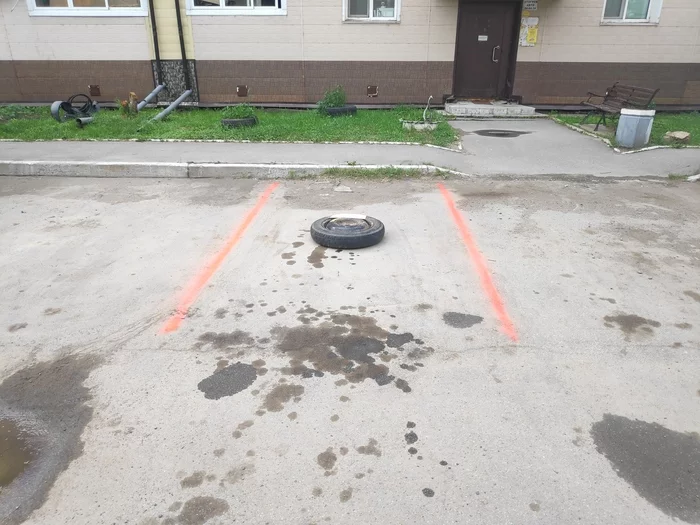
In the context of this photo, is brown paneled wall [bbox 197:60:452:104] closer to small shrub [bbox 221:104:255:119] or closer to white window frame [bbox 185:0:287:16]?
white window frame [bbox 185:0:287:16]

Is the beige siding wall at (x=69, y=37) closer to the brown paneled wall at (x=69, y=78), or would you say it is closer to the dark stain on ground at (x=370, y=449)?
the brown paneled wall at (x=69, y=78)

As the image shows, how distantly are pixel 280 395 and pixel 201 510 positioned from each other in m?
0.90

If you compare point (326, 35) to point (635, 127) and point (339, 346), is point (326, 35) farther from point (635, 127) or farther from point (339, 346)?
point (339, 346)

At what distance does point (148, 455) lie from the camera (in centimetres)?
280

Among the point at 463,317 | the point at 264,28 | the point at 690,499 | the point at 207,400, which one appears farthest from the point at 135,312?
the point at 264,28

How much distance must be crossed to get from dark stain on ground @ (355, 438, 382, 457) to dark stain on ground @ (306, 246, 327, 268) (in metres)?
2.45

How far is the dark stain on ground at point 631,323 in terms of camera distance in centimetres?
399

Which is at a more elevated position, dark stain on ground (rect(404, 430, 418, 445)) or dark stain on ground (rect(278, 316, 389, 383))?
dark stain on ground (rect(278, 316, 389, 383))

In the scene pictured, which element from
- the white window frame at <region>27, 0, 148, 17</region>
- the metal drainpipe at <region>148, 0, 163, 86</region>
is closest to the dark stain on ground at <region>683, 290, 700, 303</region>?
the metal drainpipe at <region>148, 0, 163, 86</region>

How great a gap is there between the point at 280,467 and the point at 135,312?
2215 mm

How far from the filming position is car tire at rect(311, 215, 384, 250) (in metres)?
5.46

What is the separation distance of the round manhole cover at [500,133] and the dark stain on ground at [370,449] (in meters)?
9.65

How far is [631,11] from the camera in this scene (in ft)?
45.2

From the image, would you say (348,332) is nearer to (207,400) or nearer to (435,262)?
(207,400)
